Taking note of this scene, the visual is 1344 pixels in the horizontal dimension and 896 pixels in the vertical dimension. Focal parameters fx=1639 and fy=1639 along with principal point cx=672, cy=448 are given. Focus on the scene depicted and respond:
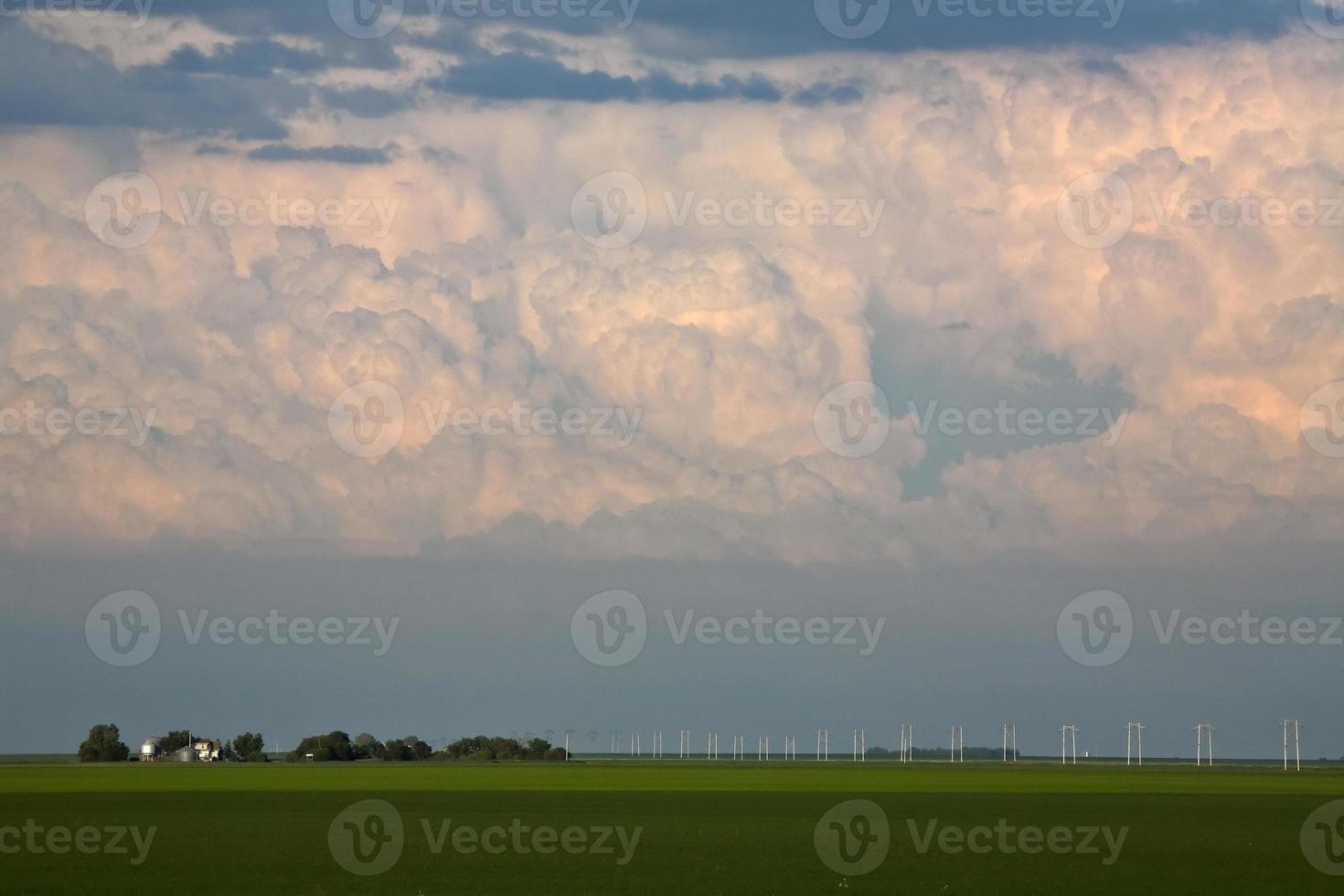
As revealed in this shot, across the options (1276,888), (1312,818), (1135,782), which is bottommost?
(1276,888)

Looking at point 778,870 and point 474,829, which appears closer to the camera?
point 778,870

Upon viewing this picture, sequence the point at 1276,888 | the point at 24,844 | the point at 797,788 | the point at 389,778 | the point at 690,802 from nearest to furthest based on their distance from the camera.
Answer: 1. the point at 1276,888
2. the point at 24,844
3. the point at 690,802
4. the point at 797,788
5. the point at 389,778

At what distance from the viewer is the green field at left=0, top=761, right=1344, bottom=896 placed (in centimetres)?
5000

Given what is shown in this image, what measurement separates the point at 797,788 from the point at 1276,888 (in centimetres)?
8544

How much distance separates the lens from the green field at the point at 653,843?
1969 inches

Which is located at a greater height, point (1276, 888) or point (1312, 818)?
point (1312, 818)

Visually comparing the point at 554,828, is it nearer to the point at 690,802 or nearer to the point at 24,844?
the point at 24,844

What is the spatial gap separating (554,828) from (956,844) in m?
17.9

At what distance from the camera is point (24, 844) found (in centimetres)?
6166

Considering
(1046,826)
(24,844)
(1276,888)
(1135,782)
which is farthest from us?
(1135,782)

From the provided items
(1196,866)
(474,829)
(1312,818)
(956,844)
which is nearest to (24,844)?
(474,829)

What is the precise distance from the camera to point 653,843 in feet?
212

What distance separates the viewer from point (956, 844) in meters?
66.2

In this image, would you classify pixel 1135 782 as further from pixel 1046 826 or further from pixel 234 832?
pixel 234 832
